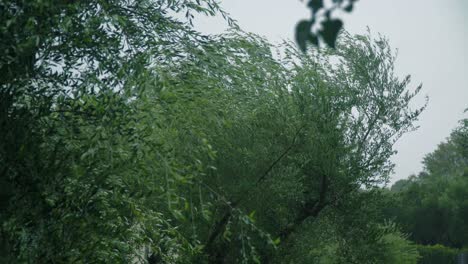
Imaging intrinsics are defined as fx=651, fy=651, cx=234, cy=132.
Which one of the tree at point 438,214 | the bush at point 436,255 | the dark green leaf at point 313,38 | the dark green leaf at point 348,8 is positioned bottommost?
the dark green leaf at point 313,38

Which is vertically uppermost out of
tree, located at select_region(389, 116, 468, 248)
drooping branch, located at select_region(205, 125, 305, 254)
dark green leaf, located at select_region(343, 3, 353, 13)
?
tree, located at select_region(389, 116, 468, 248)

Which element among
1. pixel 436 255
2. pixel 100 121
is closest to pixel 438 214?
pixel 436 255

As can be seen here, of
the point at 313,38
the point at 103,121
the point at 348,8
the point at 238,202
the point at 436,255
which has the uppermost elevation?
the point at 436,255

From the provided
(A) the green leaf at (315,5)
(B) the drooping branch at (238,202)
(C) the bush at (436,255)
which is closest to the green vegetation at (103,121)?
(B) the drooping branch at (238,202)

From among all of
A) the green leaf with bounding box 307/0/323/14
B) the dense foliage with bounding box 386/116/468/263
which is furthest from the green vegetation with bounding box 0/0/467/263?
the dense foliage with bounding box 386/116/468/263

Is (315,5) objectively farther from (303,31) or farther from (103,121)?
(103,121)

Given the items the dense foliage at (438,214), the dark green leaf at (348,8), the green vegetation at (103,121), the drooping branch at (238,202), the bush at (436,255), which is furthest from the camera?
the dense foliage at (438,214)

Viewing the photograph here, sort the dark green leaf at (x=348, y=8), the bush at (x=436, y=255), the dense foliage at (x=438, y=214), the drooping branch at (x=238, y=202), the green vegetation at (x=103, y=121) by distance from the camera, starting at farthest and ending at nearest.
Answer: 1. the dense foliage at (x=438, y=214)
2. the bush at (x=436, y=255)
3. the drooping branch at (x=238, y=202)
4. the green vegetation at (x=103, y=121)
5. the dark green leaf at (x=348, y=8)

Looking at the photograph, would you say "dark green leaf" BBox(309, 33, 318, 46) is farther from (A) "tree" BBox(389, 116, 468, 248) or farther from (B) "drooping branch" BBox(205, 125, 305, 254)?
(A) "tree" BBox(389, 116, 468, 248)

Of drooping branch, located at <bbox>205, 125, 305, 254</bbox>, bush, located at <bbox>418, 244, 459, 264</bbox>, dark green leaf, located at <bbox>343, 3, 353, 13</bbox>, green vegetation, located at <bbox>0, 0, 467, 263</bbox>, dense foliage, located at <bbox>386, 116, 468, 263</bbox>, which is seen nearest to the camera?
dark green leaf, located at <bbox>343, 3, 353, 13</bbox>

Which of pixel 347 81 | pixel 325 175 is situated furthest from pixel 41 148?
pixel 347 81

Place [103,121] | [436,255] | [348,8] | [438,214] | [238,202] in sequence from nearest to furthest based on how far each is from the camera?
[348,8] → [103,121] → [238,202] → [436,255] → [438,214]

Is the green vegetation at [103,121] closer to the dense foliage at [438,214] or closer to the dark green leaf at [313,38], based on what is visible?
the dark green leaf at [313,38]

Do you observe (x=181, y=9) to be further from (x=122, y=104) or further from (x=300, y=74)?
Answer: (x=300, y=74)
